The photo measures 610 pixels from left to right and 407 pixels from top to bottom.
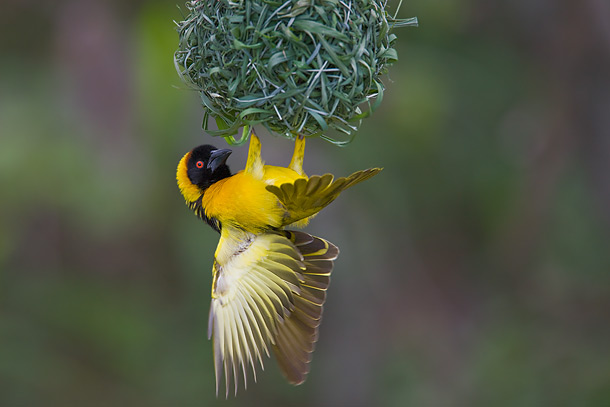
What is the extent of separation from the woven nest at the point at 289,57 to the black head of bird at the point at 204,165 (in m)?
0.54

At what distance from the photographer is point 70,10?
661cm

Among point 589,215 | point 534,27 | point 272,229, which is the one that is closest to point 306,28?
point 272,229

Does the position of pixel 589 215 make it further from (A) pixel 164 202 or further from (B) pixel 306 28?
(B) pixel 306 28

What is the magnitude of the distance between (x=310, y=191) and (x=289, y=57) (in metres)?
0.55

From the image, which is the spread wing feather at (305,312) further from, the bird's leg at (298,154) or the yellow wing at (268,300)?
the bird's leg at (298,154)

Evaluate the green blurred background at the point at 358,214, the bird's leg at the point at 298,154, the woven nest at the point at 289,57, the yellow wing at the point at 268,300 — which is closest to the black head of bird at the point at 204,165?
the yellow wing at the point at 268,300

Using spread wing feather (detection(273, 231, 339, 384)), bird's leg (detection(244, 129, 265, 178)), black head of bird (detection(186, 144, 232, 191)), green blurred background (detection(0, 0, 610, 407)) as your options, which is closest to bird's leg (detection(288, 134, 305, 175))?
bird's leg (detection(244, 129, 265, 178))

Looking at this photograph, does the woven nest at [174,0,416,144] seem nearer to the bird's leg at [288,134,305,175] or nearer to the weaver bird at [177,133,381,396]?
the bird's leg at [288,134,305,175]

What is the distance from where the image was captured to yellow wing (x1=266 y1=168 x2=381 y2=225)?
9.14ft


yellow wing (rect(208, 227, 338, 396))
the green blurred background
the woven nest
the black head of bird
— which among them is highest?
the woven nest

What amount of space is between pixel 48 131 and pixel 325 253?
4.32 metres

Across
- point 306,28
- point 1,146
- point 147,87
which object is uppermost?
point 306,28

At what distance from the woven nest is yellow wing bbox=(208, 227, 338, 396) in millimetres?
Result: 636

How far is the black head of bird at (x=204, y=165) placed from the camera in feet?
11.3
